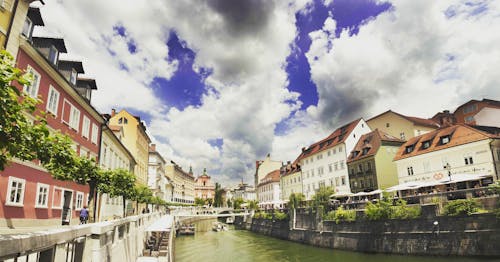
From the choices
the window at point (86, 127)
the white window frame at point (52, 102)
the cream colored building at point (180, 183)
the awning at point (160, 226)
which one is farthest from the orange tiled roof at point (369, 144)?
the cream colored building at point (180, 183)

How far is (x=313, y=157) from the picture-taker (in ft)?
214

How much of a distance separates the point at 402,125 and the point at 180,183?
9999 cm

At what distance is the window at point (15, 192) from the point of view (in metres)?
15.7

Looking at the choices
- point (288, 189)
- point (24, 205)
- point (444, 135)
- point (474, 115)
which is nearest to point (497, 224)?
point (444, 135)

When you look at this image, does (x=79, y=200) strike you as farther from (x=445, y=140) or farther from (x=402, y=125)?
(x=402, y=125)

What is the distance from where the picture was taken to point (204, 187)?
6299 inches

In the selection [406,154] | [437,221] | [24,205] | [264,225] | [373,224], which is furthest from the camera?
[264,225]

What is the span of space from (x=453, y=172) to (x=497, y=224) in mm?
13917

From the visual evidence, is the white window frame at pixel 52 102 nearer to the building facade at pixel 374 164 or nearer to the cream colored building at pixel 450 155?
the cream colored building at pixel 450 155

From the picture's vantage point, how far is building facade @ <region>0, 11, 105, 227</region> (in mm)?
16125

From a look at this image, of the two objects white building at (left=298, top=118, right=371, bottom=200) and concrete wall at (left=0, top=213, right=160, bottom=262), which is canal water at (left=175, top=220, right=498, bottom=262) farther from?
concrete wall at (left=0, top=213, right=160, bottom=262)

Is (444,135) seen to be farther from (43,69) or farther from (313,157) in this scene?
(43,69)

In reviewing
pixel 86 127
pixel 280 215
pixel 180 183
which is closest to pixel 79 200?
pixel 86 127

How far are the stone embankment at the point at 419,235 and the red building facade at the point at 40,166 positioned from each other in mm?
27532
